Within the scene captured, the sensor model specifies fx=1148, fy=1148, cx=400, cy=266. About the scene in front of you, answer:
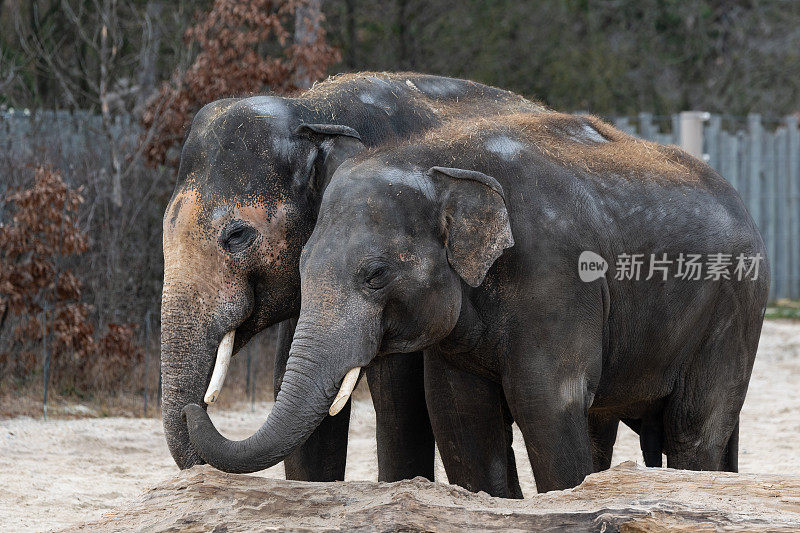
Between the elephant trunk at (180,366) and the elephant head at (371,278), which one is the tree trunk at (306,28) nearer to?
the elephant trunk at (180,366)

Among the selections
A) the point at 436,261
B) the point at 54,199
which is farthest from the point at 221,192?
the point at 54,199

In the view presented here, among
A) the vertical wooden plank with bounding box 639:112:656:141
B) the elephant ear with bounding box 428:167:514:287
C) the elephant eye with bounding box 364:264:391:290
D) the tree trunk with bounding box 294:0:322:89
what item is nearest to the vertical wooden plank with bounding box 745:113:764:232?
the vertical wooden plank with bounding box 639:112:656:141

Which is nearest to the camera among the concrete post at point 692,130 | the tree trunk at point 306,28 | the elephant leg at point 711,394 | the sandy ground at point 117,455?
the elephant leg at point 711,394

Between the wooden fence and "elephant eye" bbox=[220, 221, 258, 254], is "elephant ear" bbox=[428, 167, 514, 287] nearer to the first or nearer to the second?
"elephant eye" bbox=[220, 221, 258, 254]

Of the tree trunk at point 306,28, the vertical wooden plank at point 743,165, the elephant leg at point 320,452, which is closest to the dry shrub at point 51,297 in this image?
the tree trunk at point 306,28

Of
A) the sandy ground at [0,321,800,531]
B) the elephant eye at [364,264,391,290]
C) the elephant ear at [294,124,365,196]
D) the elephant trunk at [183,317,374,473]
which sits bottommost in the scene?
the sandy ground at [0,321,800,531]

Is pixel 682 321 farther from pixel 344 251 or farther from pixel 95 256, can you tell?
pixel 95 256

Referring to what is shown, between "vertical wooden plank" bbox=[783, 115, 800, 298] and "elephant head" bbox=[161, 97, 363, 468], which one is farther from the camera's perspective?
"vertical wooden plank" bbox=[783, 115, 800, 298]

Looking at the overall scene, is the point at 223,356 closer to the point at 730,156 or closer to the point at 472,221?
the point at 472,221

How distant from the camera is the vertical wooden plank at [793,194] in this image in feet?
41.7

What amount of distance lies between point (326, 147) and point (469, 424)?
1.14 meters

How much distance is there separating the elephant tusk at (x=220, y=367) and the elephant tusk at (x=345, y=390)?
1.95 feet

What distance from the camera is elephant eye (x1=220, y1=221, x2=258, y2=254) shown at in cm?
415

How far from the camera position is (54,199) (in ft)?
26.3
